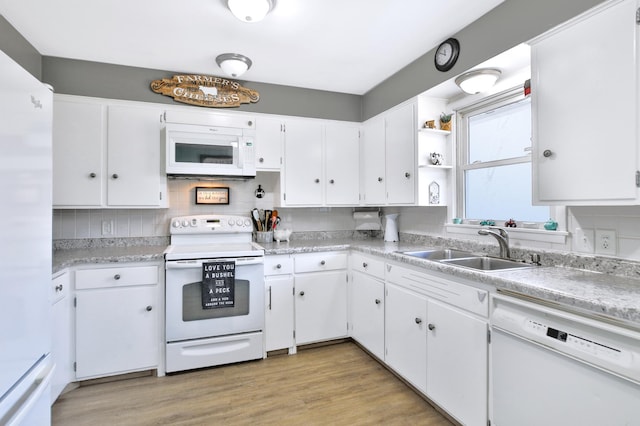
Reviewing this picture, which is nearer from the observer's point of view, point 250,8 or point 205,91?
point 250,8

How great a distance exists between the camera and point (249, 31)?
230 cm

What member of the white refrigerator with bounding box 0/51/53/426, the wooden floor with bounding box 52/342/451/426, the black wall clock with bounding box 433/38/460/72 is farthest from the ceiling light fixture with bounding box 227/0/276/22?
the wooden floor with bounding box 52/342/451/426

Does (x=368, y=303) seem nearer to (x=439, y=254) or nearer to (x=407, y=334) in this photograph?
(x=407, y=334)

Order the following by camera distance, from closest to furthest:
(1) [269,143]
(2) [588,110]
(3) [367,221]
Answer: (2) [588,110] → (1) [269,143] → (3) [367,221]

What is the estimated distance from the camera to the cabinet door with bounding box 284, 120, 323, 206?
323cm

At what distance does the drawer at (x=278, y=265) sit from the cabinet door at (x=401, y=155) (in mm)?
1056

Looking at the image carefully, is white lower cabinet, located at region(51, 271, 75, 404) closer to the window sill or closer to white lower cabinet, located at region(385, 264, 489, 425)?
white lower cabinet, located at region(385, 264, 489, 425)

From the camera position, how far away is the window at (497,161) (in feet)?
7.50

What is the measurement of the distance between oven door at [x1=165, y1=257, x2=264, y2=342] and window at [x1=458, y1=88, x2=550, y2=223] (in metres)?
1.81

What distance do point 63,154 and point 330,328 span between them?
2.57 meters

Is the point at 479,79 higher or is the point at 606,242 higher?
the point at 479,79

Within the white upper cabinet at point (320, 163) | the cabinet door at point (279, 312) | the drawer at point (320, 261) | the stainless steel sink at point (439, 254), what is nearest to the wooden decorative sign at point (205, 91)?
the white upper cabinet at point (320, 163)

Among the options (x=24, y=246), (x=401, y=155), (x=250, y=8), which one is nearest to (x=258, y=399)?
(x=24, y=246)

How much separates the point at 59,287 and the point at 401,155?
2651mm
